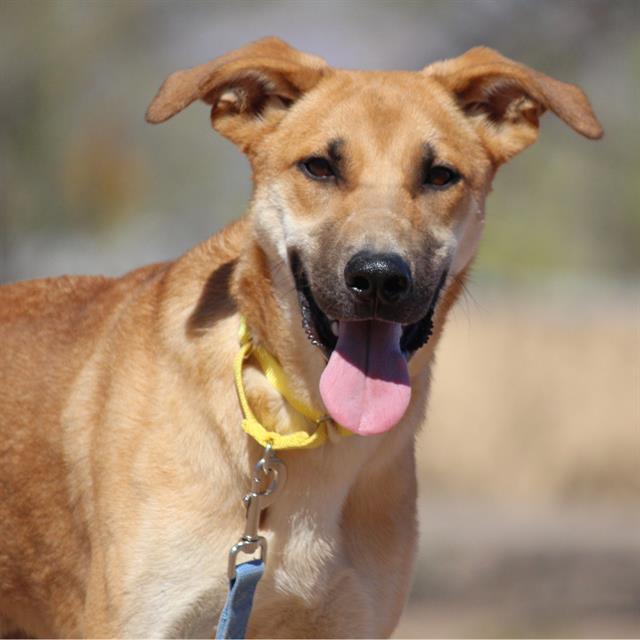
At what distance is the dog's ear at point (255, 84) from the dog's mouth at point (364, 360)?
0.58 meters

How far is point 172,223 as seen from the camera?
939 inches

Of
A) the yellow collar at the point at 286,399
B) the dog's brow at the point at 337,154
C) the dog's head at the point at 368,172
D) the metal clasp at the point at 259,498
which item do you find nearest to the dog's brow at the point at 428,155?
the dog's head at the point at 368,172

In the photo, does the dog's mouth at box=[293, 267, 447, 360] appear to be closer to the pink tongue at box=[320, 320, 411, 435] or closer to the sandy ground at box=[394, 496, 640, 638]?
the pink tongue at box=[320, 320, 411, 435]

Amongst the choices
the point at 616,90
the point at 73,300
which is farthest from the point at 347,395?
the point at 616,90

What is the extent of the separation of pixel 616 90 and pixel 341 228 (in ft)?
23.3

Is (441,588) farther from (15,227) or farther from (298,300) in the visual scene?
(298,300)

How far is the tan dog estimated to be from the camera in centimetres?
428

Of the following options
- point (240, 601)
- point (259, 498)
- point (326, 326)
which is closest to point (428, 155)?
point (326, 326)

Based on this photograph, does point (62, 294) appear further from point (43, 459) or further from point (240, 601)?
point (240, 601)

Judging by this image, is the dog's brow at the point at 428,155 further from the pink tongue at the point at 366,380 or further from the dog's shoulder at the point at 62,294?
the dog's shoulder at the point at 62,294

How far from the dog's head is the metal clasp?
0.28 metres

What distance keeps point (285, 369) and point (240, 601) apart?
2.52 ft

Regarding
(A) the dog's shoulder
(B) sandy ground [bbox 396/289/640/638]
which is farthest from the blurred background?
(A) the dog's shoulder

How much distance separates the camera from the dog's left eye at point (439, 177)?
14.9 ft
